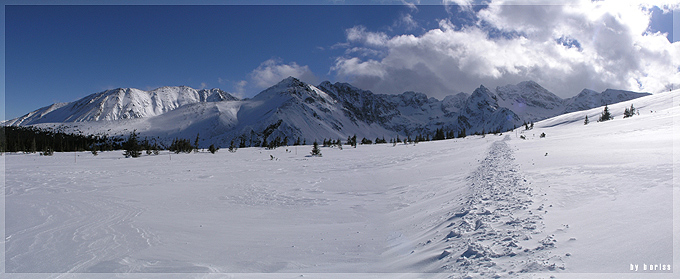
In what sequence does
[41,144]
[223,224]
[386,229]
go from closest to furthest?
[386,229]
[223,224]
[41,144]

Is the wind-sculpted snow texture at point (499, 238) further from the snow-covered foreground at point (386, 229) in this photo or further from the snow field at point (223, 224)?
the snow field at point (223, 224)

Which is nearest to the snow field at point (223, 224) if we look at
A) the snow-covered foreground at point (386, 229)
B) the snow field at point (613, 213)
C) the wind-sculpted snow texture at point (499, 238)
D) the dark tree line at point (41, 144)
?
the snow-covered foreground at point (386, 229)

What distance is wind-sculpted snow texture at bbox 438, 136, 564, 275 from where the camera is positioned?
427 cm

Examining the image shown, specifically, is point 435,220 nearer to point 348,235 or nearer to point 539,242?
point 348,235

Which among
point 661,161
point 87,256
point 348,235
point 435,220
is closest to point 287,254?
point 348,235

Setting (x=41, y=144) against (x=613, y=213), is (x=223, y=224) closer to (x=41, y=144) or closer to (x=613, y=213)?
(x=613, y=213)

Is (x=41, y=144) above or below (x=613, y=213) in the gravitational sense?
above

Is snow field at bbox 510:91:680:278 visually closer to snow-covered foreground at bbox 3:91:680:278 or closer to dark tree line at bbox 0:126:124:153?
snow-covered foreground at bbox 3:91:680:278

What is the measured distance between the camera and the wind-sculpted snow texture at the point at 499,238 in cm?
427

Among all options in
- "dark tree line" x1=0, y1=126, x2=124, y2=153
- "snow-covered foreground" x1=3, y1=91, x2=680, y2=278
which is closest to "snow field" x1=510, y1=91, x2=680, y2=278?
"snow-covered foreground" x1=3, y1=91, x2=680, y2=278

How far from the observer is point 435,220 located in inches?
295

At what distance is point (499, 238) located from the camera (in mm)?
5234

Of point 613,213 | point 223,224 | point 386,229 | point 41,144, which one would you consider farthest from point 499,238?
point 41,144

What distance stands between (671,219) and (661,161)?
5060 mm
